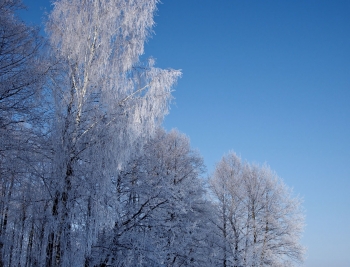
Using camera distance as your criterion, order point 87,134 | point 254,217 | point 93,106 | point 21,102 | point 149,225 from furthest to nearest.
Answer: point 254,217 < point 149,225 < point 93,106 < point 87,134 < point 21,102

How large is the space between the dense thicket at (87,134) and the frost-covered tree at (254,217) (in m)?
4.26

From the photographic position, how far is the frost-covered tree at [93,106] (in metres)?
7.75

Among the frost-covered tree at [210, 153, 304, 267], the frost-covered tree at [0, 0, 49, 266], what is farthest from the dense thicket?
the frost-covered tree at [210, 153, 304, 267]

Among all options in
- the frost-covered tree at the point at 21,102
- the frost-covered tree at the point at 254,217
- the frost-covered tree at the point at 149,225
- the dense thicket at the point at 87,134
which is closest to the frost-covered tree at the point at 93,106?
the dense thicket at the point at 87,134

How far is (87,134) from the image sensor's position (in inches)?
342

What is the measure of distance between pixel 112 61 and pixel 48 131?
2.84 m

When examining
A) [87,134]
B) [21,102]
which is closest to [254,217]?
[87,134]

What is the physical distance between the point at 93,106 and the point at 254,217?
470 inches

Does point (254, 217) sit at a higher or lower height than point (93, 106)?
lower

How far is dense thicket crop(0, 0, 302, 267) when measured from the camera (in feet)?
25.2

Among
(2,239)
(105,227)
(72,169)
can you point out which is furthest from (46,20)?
(2,239)

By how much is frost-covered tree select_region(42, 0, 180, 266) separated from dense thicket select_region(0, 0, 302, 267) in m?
0.03

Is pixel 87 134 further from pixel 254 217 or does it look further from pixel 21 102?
pixel 254 217

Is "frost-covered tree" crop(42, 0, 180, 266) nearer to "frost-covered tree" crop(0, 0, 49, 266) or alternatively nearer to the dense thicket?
the dense thicket
